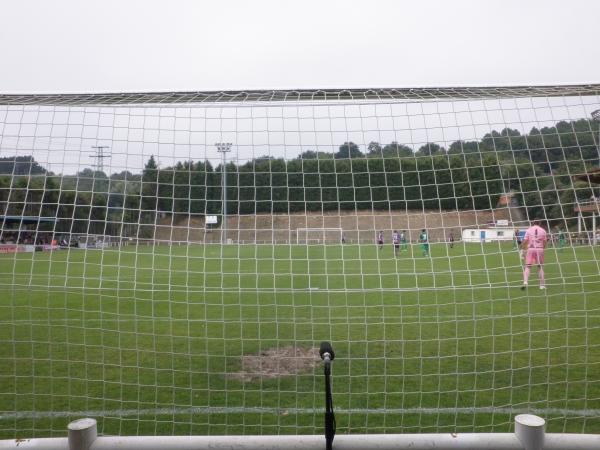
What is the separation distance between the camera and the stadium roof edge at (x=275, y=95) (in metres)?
3.47

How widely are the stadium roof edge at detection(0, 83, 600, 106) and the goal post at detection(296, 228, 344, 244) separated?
3.19 feet

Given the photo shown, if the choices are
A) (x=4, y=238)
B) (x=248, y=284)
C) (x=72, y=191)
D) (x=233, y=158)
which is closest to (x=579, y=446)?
(x=233, y=158)

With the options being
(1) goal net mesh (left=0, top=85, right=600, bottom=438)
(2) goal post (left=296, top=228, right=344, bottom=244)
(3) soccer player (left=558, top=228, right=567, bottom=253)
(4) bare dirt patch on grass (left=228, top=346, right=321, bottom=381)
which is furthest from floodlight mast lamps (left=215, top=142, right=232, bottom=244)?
(3) soccer player (left=558, top=228, right=567, bottom=253)

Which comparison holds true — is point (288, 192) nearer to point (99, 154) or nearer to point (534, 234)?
point (99, 154)

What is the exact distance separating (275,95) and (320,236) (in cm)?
112

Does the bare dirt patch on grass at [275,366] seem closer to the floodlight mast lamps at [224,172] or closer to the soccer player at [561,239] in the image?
the floodlight mast lamps at [224,172]

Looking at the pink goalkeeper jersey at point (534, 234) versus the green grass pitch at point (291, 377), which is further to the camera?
the pink goalkeeper jersey at point (534, 234)

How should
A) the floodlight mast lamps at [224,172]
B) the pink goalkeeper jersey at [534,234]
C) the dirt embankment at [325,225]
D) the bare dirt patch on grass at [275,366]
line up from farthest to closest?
the bare dirt patch on grass at [275,366]
the pink goalkeeper jersey at [534,234]
the dirt embankment at [325,225]
the floodlight mast lamps at [224,172]

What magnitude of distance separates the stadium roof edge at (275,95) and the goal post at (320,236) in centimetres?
97

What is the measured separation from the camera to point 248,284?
39.2 feet

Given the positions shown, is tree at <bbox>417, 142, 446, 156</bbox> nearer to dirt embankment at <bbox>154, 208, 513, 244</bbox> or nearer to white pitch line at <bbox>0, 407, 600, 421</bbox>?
dirt embankment at <bbox>154, 208, 513, 244</bbox>

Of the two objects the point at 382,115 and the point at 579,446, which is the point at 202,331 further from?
the point at 579,446

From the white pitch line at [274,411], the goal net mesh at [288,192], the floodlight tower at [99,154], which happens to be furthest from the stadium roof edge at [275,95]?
the white pitch line at [274,411]

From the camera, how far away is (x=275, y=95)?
352 centimetres
